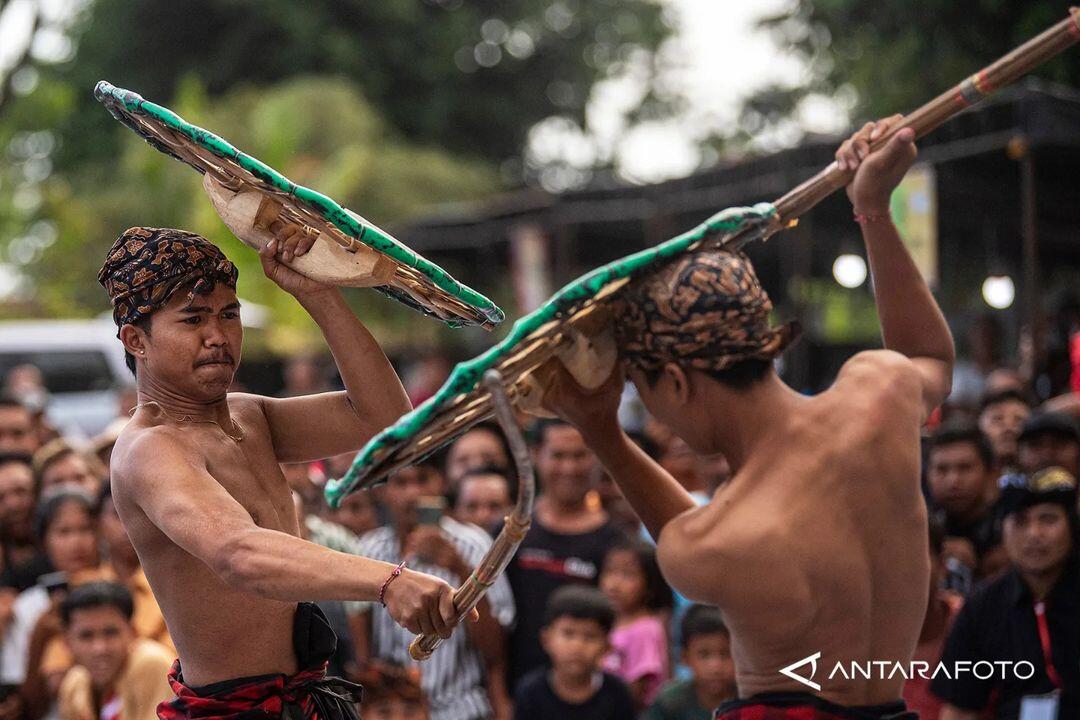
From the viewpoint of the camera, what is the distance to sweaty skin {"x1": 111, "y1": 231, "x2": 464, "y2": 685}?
3.06 metres

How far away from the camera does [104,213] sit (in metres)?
24.1

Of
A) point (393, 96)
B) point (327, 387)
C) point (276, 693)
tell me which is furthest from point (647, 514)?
point (393, 96)

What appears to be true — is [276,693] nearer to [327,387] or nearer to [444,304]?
[444,304]

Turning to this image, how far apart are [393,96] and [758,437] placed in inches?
1092

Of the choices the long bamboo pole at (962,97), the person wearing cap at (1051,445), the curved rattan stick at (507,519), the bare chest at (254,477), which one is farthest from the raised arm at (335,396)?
the person wearing cap at (1051,445)

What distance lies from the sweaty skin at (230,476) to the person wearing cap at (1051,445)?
381cm

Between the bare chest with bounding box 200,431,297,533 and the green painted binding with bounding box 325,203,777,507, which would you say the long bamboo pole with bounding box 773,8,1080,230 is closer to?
the green painted binding with bounding box 325,203,777,507

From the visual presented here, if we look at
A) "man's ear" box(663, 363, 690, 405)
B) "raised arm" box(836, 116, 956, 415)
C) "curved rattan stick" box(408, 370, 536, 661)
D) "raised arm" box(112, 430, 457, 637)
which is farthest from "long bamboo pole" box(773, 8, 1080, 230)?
"raised arm" box(112, 430, 457, 637)

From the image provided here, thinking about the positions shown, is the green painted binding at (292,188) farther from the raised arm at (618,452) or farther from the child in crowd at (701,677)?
the child in crowd at (701,677)

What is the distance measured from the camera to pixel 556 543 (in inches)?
255

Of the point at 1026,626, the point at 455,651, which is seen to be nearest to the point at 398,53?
the point at 455,651

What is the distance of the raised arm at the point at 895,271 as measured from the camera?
11.5ft

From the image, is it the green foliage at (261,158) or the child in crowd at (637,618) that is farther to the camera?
the green foliage at (261,158)

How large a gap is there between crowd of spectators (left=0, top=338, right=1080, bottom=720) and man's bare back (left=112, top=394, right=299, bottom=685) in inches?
65.2
